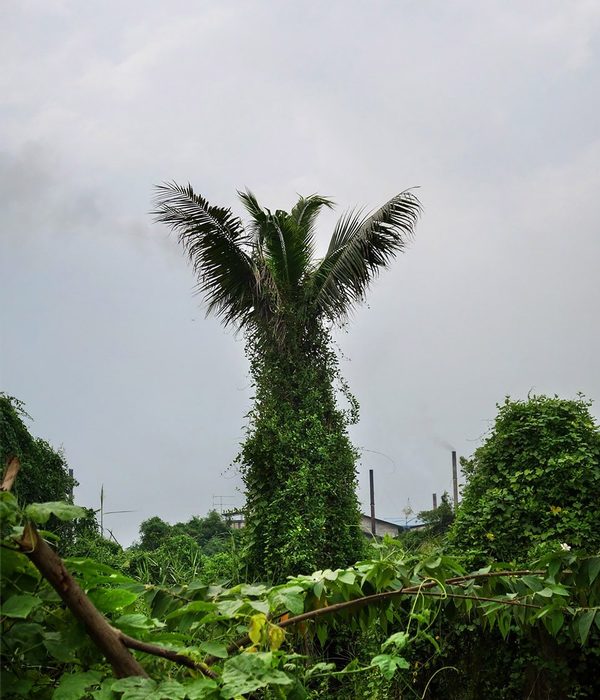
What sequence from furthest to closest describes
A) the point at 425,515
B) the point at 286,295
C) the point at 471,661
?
the point at 425,515
the point at 286,295
the point at 471,661

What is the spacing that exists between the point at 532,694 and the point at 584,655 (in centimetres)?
46

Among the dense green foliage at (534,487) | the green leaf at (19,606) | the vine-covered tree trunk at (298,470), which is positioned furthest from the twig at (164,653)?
the vine-covered tree trunk at (298,470)

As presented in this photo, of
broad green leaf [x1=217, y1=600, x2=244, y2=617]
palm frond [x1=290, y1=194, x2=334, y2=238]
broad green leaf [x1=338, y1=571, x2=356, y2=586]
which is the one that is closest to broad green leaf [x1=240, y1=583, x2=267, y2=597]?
broad green leaf [x1=217, y1=600, x2=244, y2=617]

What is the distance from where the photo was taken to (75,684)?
117 cm

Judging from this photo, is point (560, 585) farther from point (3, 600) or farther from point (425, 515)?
point (425, 515)

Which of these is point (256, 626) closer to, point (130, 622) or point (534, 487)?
point (130, 622)

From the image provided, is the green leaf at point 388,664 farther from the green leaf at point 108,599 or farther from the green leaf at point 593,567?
the green leaf at point 593,567

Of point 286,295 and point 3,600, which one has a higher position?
point 286,295

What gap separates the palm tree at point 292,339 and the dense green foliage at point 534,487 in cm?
230

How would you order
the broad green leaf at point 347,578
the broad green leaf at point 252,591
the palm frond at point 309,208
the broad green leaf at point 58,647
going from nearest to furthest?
the broad green leaf at point 58,647
the broad green leaf at point 252,591
the broad green leaf at point 347,578
the palm frond at point 309,208

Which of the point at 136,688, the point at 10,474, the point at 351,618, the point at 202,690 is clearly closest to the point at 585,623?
the point at 351,618

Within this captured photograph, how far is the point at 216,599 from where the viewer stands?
6.28 ft

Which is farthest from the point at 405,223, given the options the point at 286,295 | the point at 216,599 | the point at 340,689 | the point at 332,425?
the point at 216,599

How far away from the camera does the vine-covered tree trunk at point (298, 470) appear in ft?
25.1
